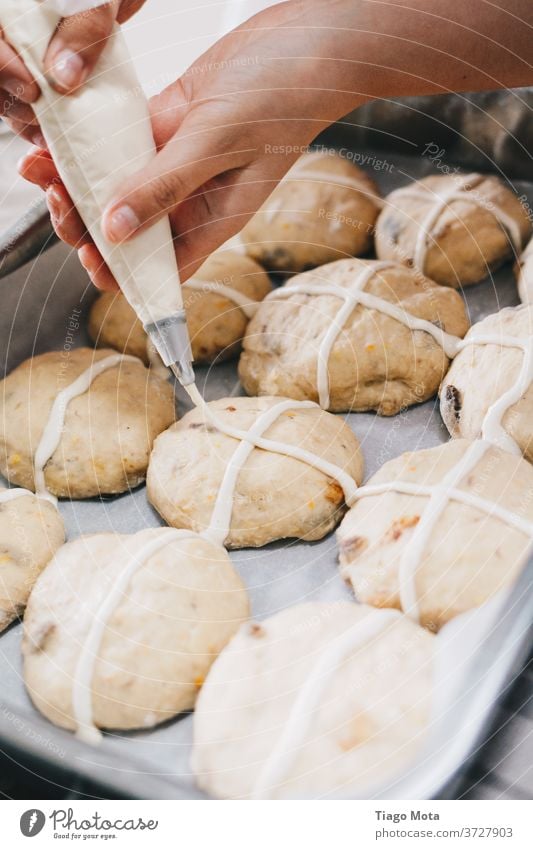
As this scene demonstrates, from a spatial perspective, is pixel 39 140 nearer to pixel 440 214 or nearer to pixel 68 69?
pixel 68 69

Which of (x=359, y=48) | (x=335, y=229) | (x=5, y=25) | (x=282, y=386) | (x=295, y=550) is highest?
(x=5, y=25)

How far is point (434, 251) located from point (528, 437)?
1.69ft

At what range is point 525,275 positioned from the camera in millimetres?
1401

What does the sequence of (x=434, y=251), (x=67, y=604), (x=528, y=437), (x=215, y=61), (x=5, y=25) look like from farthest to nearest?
(x=434, y=251) → (x=215, y=61) → (x=528, y=437) → (x=67, y=604) → (x=5, y=25)

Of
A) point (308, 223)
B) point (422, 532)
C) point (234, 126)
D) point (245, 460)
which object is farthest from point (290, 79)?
point (422, 532)

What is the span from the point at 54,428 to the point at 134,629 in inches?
16.9

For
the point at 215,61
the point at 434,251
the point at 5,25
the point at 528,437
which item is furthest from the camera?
the point at 434,251

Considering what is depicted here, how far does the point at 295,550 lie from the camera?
44.9 inches

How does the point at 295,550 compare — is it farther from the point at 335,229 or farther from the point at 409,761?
the point at 335,229

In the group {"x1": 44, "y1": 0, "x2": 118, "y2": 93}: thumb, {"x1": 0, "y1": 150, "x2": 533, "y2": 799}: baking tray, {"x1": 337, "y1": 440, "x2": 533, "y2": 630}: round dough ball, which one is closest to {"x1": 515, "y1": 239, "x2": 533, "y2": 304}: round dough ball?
{"x1": 0, "y1": 150, "x2": 533, "y2": 799}: baking tray

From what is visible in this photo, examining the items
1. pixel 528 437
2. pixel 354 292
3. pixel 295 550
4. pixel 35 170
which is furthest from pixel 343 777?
pixel 35 170

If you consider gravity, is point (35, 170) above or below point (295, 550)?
above

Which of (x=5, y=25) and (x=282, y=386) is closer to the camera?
(x=5, y=25)

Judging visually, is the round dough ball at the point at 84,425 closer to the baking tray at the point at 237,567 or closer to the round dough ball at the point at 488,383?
Answer: the baking tray at the point at 237,567
